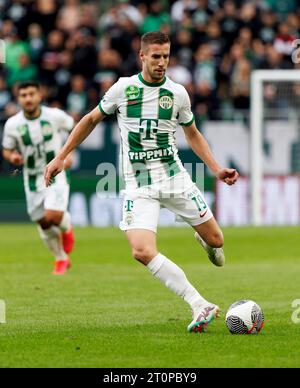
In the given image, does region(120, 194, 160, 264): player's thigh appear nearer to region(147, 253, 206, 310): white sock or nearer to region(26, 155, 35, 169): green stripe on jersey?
region(147, 253, 206, 310): white sock

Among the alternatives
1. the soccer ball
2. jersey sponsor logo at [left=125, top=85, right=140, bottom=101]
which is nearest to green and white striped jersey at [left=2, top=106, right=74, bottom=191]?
jersey sponsor logo at [left=125, top=85, right=140, bottom=101]

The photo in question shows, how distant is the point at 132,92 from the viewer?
980 cm

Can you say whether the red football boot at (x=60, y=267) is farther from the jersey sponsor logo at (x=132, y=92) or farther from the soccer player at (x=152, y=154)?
Result: the jersey sponsor logo at (x=132, y=92)

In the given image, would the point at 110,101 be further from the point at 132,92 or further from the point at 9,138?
the point at 9,138

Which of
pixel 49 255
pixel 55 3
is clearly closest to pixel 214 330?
pixel 49 255

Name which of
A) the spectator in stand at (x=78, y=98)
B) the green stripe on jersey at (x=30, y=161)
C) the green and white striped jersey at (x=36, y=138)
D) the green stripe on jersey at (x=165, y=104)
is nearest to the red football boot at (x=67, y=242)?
the green and white striped jersey at (x=36, y=138)

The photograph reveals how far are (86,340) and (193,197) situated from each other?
1.83 metres

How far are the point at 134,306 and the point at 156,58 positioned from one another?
3.03 metres

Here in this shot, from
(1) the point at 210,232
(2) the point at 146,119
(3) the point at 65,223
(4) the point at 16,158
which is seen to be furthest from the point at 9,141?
(1) the point at 210,232

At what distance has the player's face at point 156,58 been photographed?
31.1ft

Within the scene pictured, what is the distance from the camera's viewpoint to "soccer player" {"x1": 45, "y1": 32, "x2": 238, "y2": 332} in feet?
31.3

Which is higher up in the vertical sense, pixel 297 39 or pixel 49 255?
pixel 297 39

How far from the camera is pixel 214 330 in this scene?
9570mm
